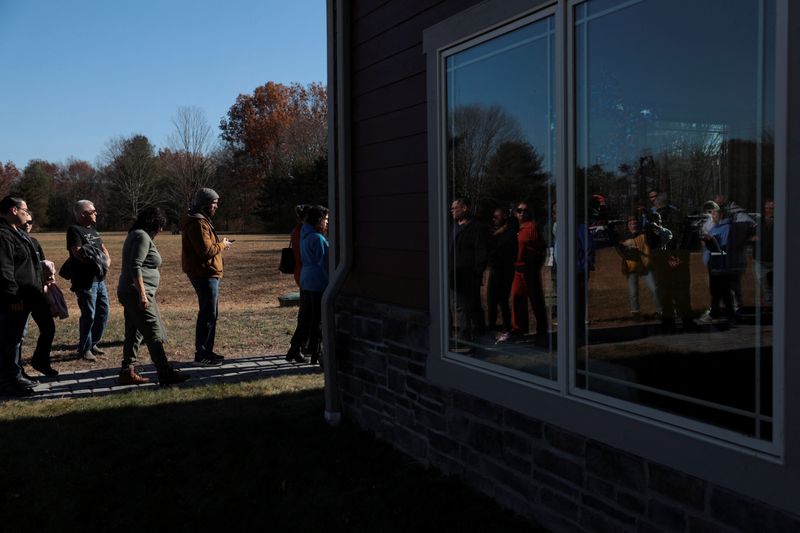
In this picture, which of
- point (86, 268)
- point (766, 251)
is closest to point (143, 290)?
point (86, 268)

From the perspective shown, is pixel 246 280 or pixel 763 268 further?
pixel 246 280

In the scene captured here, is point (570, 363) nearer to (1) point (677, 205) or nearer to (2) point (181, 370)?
(1) point (677, 205)

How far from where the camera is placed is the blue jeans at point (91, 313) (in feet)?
27.6

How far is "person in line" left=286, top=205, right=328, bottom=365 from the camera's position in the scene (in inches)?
317

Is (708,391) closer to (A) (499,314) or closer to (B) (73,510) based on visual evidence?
(A) (499,314)

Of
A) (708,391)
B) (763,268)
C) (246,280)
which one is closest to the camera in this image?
(763,268)

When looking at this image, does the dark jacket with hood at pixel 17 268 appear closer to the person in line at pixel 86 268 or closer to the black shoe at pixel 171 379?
the person in line at pixel 86 268

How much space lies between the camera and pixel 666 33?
3.06m

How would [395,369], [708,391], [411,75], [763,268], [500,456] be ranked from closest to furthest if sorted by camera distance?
[763,268], [708,391], [500,456], [411,75], [395,369]

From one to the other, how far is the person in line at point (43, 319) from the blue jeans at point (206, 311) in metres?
1.46

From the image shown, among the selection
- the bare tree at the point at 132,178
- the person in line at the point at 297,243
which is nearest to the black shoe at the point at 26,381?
the person in line at the point at 297,243

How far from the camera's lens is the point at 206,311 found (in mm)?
8148

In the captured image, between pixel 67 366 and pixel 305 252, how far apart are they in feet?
9.97

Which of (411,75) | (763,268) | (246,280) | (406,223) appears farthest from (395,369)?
(246,280)
